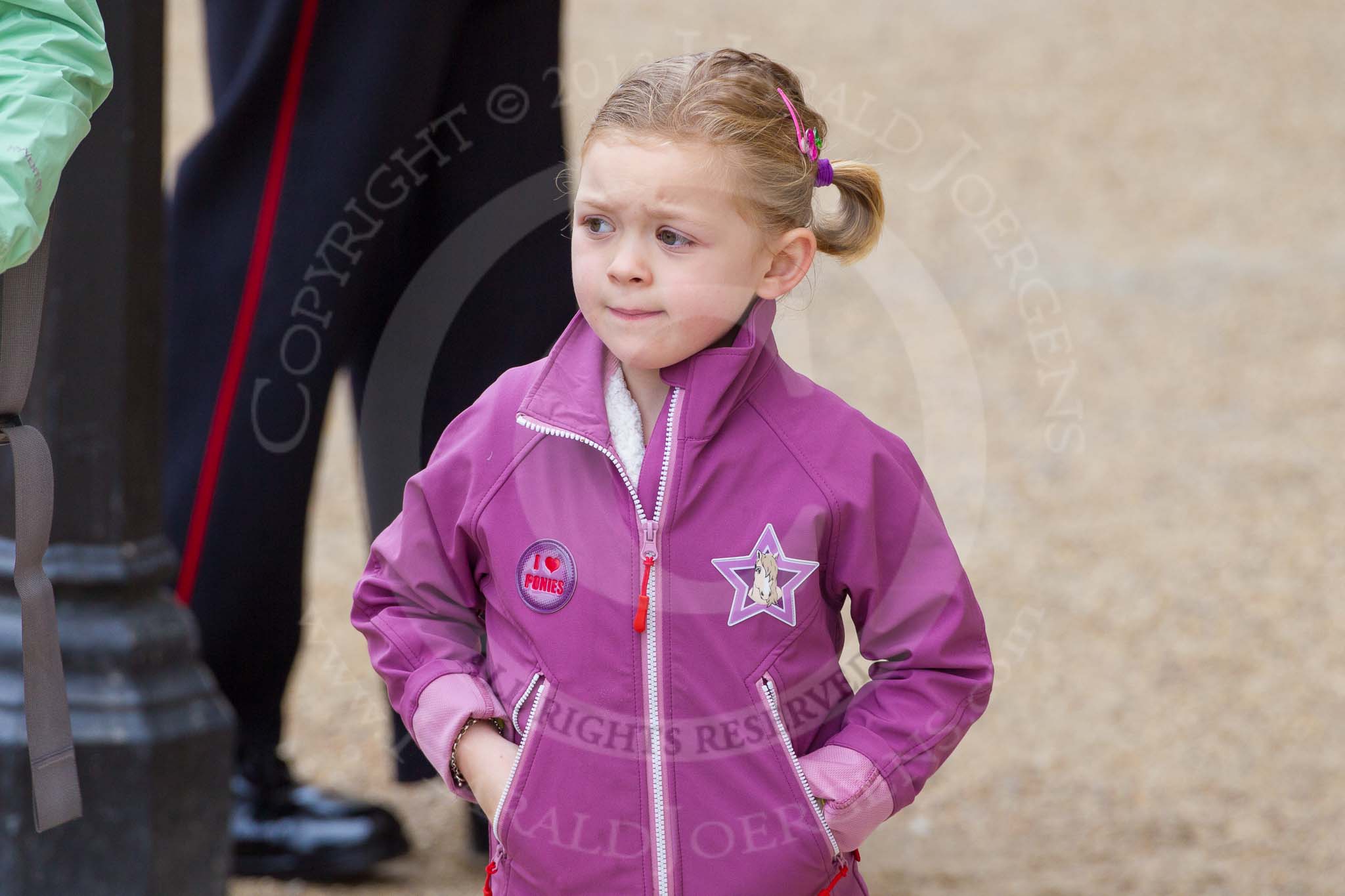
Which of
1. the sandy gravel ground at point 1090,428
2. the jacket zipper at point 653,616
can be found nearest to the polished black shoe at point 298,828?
the sandy gravel ground at point 1090,428

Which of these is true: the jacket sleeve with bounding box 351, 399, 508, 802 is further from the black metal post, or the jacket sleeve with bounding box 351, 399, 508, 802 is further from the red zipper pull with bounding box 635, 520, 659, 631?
the black metal post

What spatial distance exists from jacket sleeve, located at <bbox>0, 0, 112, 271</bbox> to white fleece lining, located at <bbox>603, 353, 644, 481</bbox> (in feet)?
1.79

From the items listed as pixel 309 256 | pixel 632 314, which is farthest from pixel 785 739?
pixel 309 256

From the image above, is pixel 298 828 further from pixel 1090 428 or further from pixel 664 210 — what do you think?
pixel 1090 428

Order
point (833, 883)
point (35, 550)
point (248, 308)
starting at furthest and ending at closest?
1. point (248, 308)
2. point (35, 550)
3. point (833, 883)

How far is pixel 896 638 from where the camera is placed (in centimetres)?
152

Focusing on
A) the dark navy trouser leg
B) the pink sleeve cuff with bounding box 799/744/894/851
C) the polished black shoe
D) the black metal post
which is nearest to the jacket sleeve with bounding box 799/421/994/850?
the pink sleeve cuff with bounding box 799/744/894/851

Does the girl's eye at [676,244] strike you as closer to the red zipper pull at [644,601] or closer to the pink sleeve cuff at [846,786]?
the red zipper pull at [644,601]

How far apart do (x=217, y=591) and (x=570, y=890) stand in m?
1.19

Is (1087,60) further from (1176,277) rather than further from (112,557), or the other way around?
(112,557)

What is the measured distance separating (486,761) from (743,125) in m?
0.60

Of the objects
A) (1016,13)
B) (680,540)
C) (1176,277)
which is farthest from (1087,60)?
(680,540)

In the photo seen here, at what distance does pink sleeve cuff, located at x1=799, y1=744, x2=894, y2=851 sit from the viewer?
150 cm

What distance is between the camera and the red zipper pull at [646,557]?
1487 millimetres
